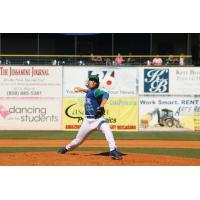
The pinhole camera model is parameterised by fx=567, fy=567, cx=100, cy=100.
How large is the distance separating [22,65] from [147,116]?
677cm

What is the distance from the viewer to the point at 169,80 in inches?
1128

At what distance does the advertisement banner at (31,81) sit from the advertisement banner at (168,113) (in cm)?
440

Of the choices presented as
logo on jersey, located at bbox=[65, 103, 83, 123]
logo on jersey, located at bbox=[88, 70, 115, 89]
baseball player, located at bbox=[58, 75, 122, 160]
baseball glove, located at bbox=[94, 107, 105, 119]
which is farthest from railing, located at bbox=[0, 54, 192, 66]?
baseball glove, located at bbox=[94, 107, 105, 119]

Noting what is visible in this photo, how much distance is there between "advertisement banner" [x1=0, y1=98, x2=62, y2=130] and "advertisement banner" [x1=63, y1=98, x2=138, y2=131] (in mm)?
412

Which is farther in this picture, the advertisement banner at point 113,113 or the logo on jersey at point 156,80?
the logo on jersey at point 156,80

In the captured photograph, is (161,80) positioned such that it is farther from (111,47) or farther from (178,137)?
(111,47)

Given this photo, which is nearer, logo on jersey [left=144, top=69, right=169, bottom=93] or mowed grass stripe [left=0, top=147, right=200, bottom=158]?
mowed grass stripe [left=0, top=147, right=200, bottom=158]

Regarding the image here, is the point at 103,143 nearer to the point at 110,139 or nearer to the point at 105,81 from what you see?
the point at 110,139

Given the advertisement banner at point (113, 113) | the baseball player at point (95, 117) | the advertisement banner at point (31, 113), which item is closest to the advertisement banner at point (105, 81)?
the advertisement banner at point (113, 113)

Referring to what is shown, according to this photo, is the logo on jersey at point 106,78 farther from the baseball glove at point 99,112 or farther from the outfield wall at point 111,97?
the baseball glove at point 99,112

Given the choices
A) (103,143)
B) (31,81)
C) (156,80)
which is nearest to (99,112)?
(103,143)

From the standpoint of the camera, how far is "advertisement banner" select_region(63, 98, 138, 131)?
1112 inches

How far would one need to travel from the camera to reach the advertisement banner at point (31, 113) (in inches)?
1109

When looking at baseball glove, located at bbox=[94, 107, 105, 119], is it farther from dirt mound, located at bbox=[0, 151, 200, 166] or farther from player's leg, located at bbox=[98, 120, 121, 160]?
dirt mound, located at bbox=[0, 151, 200, 166]
